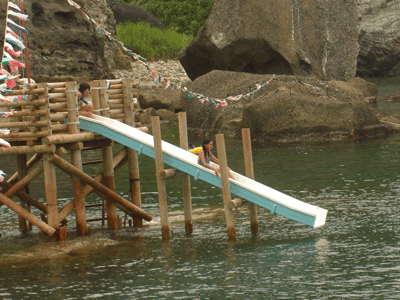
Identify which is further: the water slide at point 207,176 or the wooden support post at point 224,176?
the water slide at point 207,176

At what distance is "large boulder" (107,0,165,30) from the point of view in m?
65.4

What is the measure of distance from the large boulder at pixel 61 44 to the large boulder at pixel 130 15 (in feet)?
78.8

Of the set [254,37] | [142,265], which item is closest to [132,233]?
[142,265]

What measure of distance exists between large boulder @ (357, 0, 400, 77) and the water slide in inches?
2163

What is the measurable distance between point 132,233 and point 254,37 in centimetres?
2206

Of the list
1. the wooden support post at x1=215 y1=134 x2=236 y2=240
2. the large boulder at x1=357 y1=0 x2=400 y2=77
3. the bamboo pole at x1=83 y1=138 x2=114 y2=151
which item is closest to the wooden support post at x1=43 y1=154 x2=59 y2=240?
the bamboo pole at x1=83 y1=138 x2=114 y2=151

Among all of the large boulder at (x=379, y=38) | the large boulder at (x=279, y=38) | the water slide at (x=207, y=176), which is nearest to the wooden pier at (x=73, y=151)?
the water slide at (x=207, y=176)

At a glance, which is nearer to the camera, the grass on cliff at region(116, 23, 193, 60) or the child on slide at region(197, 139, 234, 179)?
the child on slide at region(197, 139, 234, 179)

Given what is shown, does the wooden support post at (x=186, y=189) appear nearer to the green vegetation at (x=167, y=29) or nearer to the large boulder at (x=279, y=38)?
the large boulder at (x=279, y=38)

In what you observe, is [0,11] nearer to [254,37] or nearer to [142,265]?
[142,265]

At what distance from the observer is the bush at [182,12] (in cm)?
7288

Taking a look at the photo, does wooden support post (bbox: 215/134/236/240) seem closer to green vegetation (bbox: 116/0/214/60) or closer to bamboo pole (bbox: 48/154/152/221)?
bamboo pole (bbox: 48/154/152/221)

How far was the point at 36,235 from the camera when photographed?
16844mm

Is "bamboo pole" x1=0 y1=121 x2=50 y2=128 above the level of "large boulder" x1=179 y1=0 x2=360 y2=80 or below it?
below
